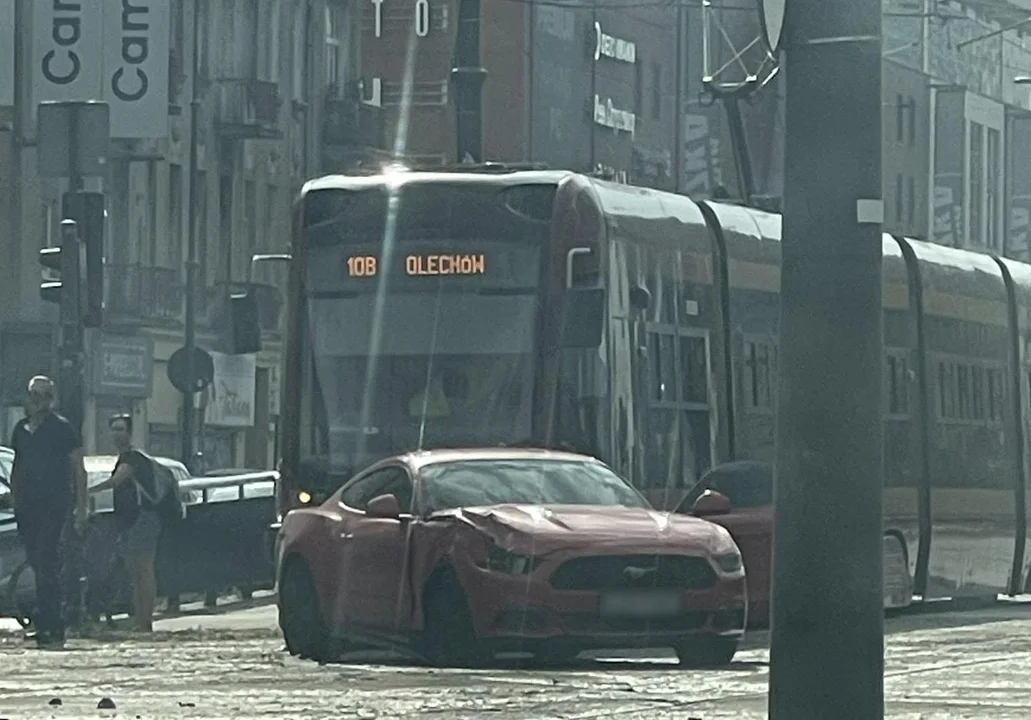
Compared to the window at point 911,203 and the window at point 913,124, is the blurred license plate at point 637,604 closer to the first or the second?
the window at point 911,203

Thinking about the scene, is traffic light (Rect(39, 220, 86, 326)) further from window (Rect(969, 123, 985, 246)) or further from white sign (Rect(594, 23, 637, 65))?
window (Rect(969, 123, 985, 246))

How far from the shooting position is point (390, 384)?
2473 cm

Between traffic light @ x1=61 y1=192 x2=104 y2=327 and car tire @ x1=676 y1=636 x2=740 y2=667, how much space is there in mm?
6021

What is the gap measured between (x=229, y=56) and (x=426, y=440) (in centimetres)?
4535

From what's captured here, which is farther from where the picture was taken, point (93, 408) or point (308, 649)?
point (93, 408)

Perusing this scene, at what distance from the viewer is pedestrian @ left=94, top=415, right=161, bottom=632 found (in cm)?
2823

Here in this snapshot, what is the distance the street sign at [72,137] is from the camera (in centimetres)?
2619

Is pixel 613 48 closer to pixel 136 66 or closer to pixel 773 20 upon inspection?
pixel 136 66

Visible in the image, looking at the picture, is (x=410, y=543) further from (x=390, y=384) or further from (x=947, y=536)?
(x=947, y=536)

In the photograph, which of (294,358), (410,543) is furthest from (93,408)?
(410,543)

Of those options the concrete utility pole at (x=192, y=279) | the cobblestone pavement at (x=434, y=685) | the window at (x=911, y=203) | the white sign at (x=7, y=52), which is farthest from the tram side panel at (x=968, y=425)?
the window at (x=911, y=203)

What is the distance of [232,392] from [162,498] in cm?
3970

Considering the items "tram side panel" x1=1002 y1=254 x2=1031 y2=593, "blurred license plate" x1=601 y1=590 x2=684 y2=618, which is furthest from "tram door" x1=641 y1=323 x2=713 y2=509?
"tram side panel" x1=1002 y1=254 x2=1031 y2=593

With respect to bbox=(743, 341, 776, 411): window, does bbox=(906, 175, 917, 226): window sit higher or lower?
higher
